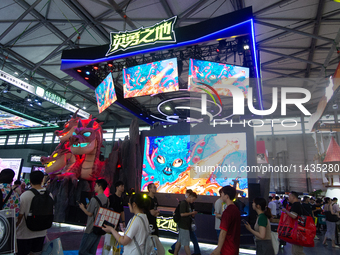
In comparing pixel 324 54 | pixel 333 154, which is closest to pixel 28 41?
pixel 333 154

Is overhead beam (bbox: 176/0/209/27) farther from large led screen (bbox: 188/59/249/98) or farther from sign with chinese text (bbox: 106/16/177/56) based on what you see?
large led screen (bbox: 188/59/249/98)

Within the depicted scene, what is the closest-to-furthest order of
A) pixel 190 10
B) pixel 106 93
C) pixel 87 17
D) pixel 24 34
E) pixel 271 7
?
pixel 271 7
pixel 190 10
pixel 106 93
pixel 87 17
pixel 24 34

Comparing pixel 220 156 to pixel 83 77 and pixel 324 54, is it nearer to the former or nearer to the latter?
pixel 83 77

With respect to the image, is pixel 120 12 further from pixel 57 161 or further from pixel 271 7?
pixel 57 161

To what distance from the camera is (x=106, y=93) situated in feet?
28.6

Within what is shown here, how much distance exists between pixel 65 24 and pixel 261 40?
26.2 ft

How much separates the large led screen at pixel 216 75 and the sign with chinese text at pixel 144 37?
1.06 meters

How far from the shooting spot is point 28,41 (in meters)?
10.4

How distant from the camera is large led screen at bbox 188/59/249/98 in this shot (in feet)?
22.3

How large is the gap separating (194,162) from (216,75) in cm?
351

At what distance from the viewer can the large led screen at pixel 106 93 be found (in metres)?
8.38

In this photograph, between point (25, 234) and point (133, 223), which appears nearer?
point (133, 223)

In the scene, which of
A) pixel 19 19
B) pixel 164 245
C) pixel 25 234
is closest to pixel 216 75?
pixel 164 245

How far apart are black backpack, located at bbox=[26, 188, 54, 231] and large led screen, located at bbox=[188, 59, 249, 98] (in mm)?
5250
